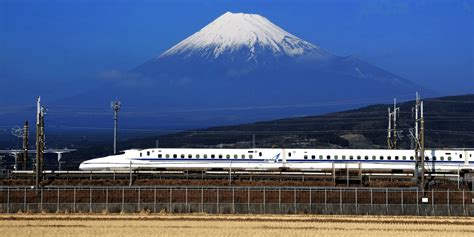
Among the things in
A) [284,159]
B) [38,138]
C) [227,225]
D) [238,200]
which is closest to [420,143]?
[238,200]

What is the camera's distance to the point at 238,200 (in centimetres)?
5625

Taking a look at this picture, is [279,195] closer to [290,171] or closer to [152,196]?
[152,196]

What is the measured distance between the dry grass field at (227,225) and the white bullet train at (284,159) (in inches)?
976

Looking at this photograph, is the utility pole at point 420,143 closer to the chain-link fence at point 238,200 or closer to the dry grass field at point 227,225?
the chain-link fence at point 238,200

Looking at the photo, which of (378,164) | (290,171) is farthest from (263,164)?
(378,164)

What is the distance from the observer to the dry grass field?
1762 inches

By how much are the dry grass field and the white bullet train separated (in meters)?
24.8

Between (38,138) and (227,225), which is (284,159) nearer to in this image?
(38,138)

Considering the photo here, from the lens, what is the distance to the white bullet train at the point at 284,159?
77.2 m

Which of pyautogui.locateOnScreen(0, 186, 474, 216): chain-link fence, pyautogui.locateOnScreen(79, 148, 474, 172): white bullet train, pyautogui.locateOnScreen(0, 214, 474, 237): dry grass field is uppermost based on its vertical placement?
pyautogui.locateOnScreen(79, 148, 474, 172): white bullet train

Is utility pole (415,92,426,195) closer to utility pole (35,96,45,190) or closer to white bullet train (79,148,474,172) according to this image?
white bullet train (79,148,474,172)

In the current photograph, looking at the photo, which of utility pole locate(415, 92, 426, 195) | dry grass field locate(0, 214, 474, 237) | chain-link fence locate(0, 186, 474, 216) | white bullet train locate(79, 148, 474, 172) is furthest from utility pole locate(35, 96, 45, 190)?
utility pole locate(415, 92, 426, 195)

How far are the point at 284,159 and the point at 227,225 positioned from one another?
101 feet

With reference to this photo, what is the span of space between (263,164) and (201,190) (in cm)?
2138
